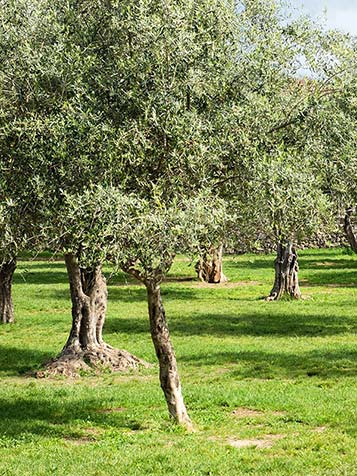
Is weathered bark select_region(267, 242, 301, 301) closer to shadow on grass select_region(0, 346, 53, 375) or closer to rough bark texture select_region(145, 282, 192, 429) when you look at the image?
shadow on grass select_region(0, 346, 53, 375)

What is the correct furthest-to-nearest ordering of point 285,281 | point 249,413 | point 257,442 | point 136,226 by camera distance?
point 285,281 < point 249,413 < point 257,442 < point 136,226

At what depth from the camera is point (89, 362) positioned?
2131 centimetres

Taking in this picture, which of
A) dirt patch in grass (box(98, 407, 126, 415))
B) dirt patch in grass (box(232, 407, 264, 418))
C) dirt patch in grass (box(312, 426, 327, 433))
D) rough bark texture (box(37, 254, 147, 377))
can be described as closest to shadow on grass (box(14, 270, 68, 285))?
rough bark texture (box(37, 254, 147, 377))

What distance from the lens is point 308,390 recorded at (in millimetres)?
18016

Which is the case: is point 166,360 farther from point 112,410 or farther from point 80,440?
point 112,410

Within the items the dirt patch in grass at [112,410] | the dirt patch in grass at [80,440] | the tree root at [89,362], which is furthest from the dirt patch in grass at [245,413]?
the tree root at [89,362]

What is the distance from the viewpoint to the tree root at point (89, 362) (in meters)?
20.8

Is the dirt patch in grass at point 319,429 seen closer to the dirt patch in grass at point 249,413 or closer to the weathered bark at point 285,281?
the dirt patch in grass at point 249,413

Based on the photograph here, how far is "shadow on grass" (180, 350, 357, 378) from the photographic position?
20016mm

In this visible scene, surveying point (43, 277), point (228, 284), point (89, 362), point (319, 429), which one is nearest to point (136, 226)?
point (319, 429)

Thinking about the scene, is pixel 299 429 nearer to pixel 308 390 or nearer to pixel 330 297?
pixel 308 390

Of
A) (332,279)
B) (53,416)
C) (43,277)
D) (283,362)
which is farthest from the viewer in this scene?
(43,277)

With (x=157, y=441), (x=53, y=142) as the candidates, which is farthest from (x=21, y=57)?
(x=157, y=441)

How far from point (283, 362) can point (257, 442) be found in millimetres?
7320
